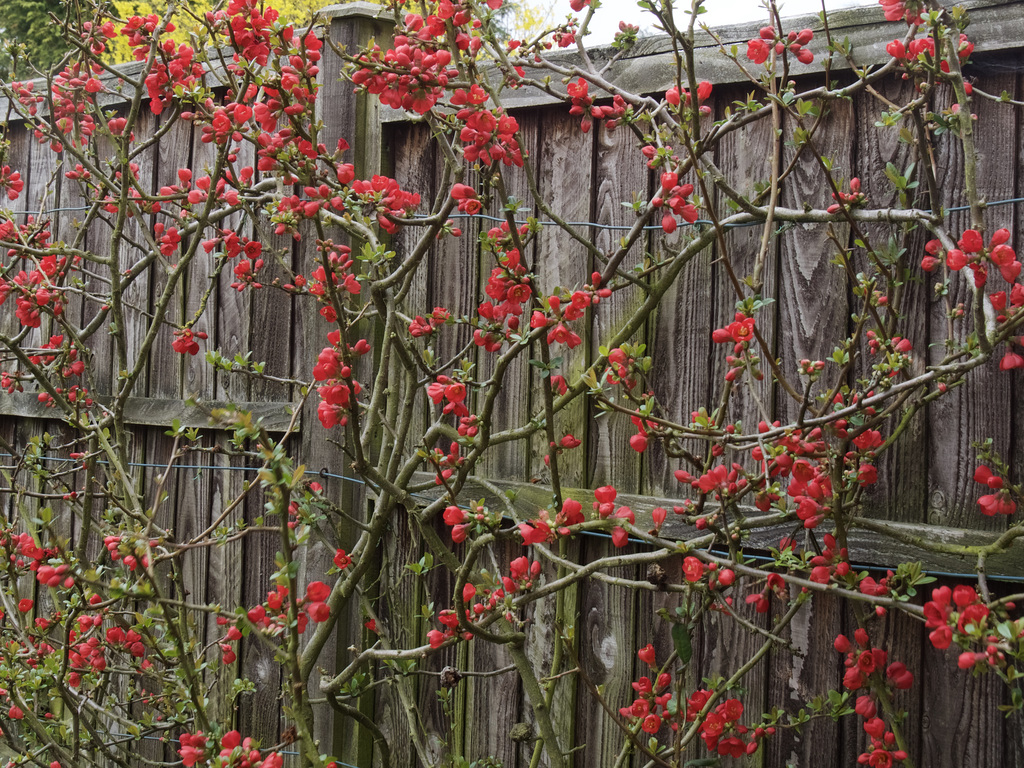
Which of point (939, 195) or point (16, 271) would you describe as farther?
point (16, 271)

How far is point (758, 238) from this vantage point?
1852 mm

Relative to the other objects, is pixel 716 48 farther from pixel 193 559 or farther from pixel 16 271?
pixel 16 271

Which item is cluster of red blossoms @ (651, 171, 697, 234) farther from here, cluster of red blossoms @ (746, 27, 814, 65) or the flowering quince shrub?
cluster of red blossoms @ (746, 27, 814, 65)

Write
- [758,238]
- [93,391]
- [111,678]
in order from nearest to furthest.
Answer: [758,238]
[93,391]
[111,678]

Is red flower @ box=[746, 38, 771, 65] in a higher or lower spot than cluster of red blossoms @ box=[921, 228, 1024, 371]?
higher

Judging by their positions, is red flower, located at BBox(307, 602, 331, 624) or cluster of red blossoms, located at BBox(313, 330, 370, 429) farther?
cluster of red blossoms, located at BBox(313, 330, 370, 429)

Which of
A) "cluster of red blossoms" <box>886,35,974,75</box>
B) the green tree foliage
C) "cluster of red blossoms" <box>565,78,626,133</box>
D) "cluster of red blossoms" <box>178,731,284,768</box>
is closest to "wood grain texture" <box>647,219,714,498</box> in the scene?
"cluster of red blossoms" <box>565,78,626,133</box>

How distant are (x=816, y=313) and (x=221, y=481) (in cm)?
164

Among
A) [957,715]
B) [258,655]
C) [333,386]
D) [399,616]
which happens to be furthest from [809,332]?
[258,655]

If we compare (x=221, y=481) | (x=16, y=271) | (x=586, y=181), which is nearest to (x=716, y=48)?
(x=586, y=181)

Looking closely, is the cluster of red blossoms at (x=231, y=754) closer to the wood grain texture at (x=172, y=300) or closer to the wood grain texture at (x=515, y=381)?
the wood grain texture at (x=515, y=381)

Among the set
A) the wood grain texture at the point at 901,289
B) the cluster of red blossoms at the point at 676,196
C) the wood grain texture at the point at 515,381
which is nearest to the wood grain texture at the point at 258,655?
the wood grain texture at the point at 515,381

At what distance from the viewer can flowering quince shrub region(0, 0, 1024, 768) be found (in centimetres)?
152

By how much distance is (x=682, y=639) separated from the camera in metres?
1.70
